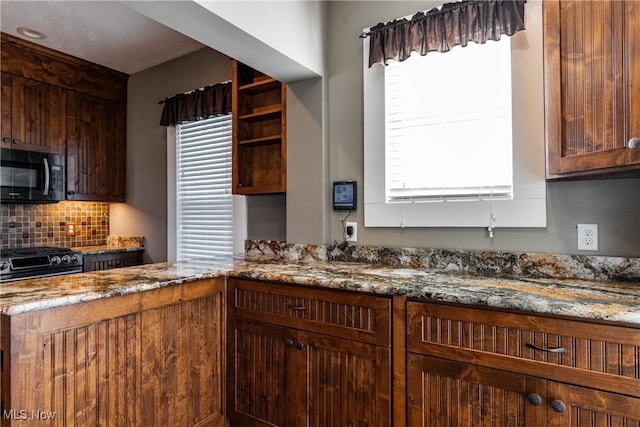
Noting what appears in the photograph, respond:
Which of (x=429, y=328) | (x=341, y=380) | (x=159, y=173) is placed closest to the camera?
(x=429, y=328)

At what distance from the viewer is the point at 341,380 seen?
1.52 metres

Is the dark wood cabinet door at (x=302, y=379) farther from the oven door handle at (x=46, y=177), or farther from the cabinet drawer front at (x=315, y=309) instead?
the oven door handle at (x=46, y=177)

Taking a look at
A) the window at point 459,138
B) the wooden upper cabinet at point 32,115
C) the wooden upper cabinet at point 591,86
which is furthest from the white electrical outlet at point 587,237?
the wooden upper cabinet at point 32,115

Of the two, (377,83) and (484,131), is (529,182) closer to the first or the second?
(484,131)

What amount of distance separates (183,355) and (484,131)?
180 cm

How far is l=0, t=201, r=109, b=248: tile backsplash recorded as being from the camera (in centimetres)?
320

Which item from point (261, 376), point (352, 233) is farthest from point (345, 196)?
point (261, 376)

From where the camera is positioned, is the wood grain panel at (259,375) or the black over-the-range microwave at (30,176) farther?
the black over-the-range microwave at (30,176)

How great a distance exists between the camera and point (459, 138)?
1839 mm

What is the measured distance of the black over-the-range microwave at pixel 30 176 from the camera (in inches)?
114

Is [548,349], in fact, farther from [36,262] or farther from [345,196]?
[36,262]

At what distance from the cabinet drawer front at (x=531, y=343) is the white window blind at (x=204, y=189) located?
1962mm

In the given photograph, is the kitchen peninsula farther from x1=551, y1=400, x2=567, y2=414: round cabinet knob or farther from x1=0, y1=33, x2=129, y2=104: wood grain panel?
x1=0, y1=33, x2=129, y2=104: wood grain panel

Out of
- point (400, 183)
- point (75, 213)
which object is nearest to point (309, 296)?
point (400, 183)
